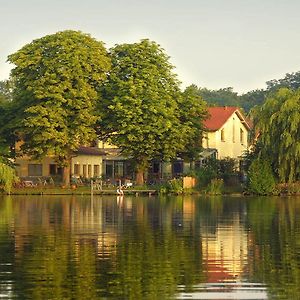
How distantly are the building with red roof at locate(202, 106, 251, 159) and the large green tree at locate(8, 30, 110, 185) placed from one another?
17969 mm

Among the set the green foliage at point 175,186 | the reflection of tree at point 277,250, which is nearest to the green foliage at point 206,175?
the green foliage at point 175,186

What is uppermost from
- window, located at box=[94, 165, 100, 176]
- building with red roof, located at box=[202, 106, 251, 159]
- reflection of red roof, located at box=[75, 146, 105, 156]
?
building with red roof, located at box=[202, 106, 251, 159]

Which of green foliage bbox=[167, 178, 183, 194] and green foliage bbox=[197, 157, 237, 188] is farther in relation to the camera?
green foliage bbox=[197, 157, 237, 188]

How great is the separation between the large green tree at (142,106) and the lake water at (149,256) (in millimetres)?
32750

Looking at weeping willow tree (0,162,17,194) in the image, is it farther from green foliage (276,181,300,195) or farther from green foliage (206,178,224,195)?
green foliage (276,181,300,195)

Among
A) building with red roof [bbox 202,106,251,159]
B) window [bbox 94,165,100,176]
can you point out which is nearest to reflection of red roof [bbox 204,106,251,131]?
building with red roof [bbox 202,106,251,159]

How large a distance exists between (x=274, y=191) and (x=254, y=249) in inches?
1992

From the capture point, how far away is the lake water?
2206cm

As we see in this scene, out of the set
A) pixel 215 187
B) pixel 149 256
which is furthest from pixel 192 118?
pixel 149 256

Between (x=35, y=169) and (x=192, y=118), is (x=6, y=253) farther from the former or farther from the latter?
(x=35, y=169)

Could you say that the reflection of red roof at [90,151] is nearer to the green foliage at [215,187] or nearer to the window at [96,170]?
the window at [96,170]

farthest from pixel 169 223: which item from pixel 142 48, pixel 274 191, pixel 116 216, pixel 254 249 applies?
pixel 142 48

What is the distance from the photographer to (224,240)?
35.2 metres

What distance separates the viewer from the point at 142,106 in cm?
8462
